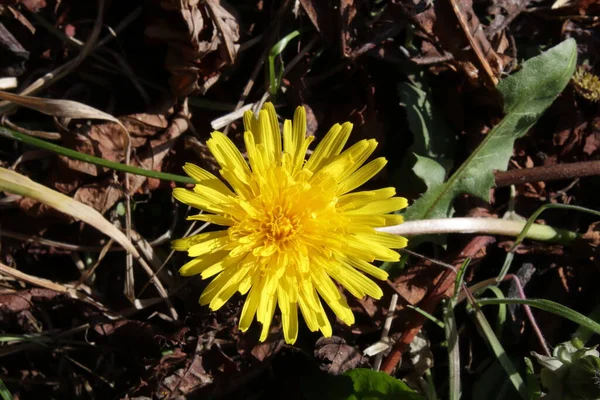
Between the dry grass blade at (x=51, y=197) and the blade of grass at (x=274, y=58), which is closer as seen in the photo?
the dry grass blade at (x=51, y=197)

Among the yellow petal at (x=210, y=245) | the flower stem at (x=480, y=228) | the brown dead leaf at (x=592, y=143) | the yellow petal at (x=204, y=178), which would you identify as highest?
the yellow petal at (x=204, y=178)

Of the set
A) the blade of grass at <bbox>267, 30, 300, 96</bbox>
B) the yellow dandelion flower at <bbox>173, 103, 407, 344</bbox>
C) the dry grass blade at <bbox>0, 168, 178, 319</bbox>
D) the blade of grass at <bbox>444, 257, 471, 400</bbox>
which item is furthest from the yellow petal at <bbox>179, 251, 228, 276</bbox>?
the blade of grass at <bbox>444, 257, 471, 400</bbox>

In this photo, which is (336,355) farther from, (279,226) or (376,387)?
(279,226)

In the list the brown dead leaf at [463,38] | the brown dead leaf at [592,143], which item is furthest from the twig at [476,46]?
the brown dead leaf at [592,143]

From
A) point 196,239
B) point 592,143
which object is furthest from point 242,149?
point 592,143

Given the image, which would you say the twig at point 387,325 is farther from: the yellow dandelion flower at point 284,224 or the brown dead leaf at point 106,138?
the brown dead leaf at point 106,138

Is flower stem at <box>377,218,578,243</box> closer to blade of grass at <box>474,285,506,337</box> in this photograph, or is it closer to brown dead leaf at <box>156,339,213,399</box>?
blade of grass at <box>474,285,506,337</box>
